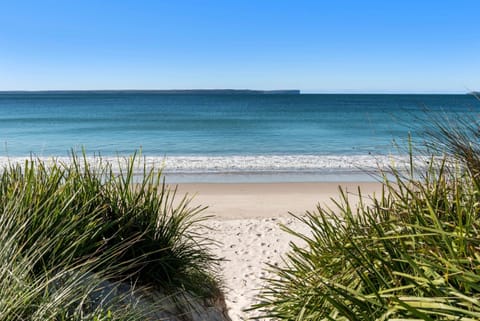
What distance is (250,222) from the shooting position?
9.26 meters

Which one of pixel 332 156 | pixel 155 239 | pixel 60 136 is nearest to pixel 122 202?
pixel 155 239

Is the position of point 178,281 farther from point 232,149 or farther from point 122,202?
point 232,149

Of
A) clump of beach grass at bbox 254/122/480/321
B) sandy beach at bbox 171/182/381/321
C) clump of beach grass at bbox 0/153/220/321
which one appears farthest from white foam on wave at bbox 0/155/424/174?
clump of beach grass at bbox 254/122/480/321

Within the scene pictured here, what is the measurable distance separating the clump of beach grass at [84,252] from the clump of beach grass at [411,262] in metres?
0.83

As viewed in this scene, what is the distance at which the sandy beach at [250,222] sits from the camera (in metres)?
6.05

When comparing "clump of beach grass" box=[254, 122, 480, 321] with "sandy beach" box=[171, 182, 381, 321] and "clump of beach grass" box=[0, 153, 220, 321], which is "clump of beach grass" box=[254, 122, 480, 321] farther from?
"sandy beach" box=[171, 182, 381, 321]

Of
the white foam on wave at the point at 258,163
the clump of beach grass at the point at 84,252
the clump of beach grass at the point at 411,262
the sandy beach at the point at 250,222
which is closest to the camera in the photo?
the clump of beach grass at the point at 411,262

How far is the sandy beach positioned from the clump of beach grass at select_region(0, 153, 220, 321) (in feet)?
2.25

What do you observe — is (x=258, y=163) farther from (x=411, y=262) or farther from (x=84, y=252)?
(x=411, y=262)

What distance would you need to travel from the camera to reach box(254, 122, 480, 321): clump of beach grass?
1361mm

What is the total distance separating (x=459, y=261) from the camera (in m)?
1.42

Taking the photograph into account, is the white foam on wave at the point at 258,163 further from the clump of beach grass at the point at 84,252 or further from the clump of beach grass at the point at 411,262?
the clump of beach grass at the point at 411,262

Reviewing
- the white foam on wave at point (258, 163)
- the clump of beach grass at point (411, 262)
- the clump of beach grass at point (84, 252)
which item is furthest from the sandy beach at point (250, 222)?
the white foam on wave at point (258, 163)

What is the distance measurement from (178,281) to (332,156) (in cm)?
1805
